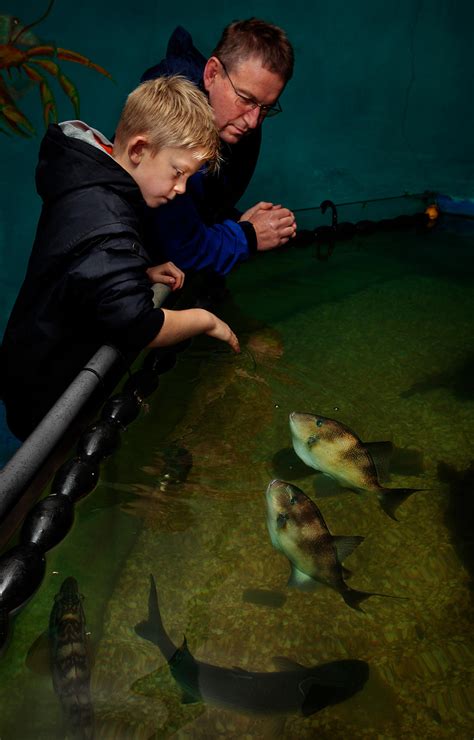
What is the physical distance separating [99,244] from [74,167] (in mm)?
325

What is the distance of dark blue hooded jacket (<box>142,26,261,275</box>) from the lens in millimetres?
3205

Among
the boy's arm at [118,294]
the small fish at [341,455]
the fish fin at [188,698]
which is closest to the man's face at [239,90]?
the boy's arm at [118,294]

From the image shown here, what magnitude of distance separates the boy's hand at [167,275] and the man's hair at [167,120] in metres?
0.66

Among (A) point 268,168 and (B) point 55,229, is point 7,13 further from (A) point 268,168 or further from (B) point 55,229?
(B) point 55,229

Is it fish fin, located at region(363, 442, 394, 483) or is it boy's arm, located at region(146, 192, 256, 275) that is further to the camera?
boy's arm, located at region(146, 192, 256, 275)

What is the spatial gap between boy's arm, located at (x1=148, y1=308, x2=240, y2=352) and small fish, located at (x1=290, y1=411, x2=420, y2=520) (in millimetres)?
555

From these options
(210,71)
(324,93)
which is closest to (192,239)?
(210,71)

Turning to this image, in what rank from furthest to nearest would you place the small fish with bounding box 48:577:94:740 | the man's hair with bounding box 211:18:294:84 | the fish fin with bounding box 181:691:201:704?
the man's hair with bounding box 211:18:294:84 → the fish fin with bounding box 181:691:201:704 → the small fish with bounding box 48:577:94:740

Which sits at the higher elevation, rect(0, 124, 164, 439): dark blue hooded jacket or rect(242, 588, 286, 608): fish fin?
rect(0, 124, 164, 439): dark blue hooded jacket

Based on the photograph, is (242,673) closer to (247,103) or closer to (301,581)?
(301,581)

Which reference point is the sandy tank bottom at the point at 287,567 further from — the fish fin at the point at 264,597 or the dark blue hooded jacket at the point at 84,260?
the dark blue hooded jacket at the point at 84,260

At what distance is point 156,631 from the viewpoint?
7.11 feet

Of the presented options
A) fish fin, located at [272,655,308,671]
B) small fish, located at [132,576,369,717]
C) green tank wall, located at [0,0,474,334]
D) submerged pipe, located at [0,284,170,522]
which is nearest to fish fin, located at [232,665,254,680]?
small fish, located at [132,576,369,717]

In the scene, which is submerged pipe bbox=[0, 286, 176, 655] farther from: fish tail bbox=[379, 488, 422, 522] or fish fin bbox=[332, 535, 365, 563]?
fish tail bbox=[379, 488, 422, 522]
